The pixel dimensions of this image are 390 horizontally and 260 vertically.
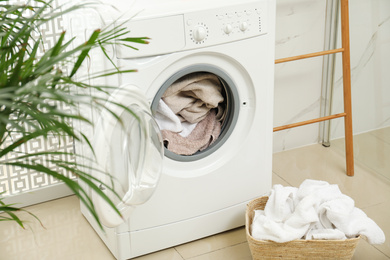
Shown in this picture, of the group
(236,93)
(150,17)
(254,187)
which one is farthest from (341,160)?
(150,17)

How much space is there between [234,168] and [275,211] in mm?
242

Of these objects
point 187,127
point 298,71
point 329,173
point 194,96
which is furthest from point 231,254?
point 298,71

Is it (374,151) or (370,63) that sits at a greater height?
(370,63)

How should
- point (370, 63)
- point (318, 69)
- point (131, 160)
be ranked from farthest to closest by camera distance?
point (318, 69) → point (370, 63) → point (131, 160)

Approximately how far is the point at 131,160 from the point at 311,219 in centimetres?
67

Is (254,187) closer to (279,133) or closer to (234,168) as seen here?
(234,168)

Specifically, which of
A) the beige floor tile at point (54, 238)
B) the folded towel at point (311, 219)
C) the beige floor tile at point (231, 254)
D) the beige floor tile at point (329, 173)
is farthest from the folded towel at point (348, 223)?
the beige floor tile at point (54, 238)

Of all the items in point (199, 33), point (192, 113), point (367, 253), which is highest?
point (199, 33)

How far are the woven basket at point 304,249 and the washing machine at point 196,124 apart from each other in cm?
29

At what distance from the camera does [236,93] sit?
7.24 feet

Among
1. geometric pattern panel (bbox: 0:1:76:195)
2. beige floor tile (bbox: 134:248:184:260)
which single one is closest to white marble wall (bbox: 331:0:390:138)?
beige floor tile (bbox: 134:248:184:260)

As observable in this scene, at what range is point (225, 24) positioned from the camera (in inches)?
81.7

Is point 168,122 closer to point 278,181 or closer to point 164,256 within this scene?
point 164,256

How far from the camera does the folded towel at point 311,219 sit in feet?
6.86
